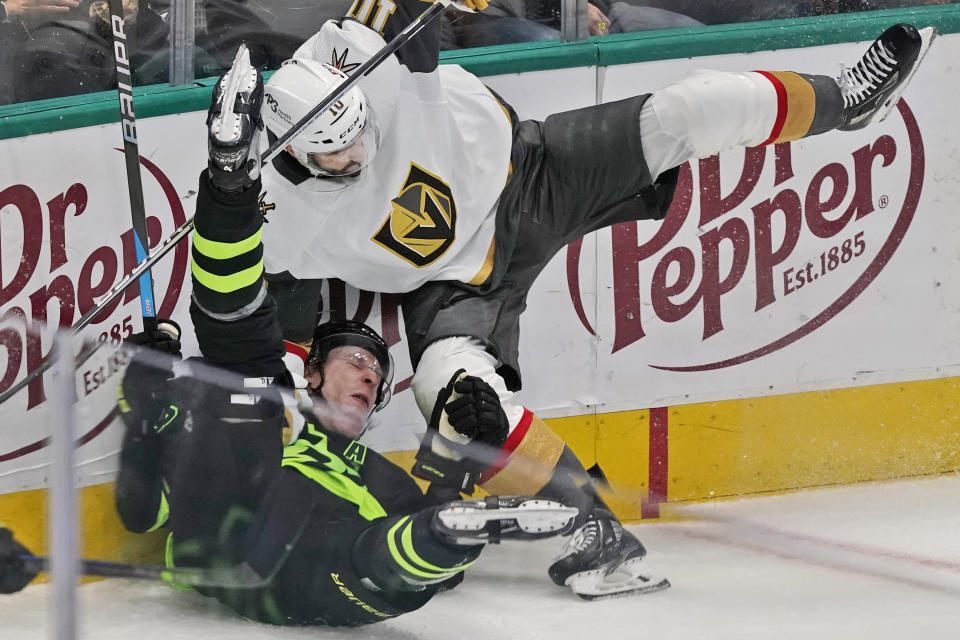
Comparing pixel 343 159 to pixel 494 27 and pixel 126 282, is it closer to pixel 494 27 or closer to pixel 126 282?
pixel 126 282

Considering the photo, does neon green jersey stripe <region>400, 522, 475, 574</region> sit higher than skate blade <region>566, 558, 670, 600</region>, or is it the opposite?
neon green jersey stripe <region>400, 522, 475, 574</region>

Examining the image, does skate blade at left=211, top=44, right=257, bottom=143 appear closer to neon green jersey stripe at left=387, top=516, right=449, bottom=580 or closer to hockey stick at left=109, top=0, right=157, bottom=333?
hockey stick at left=109, top=0, right=157, bottom=333

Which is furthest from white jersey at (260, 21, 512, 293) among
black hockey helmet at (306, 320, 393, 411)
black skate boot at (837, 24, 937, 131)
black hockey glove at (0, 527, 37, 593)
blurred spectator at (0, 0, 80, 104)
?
black hockey glove at (0, 527, 37, 593)

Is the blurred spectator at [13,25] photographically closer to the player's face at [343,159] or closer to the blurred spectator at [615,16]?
the player's face at [343,159]

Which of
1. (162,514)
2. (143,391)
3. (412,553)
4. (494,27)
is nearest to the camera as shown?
(143,391)

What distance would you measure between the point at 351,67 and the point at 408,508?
903 mm

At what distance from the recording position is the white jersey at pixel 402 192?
2.75 metres

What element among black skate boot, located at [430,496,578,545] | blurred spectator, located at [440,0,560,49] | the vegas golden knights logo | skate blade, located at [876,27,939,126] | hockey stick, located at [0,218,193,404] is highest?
blurred spectator, located at [440,0,560,49]

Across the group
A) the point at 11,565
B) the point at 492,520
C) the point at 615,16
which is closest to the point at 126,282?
the point at 11,565

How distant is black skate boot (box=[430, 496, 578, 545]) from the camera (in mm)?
2443

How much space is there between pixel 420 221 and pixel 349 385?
1.24 feet

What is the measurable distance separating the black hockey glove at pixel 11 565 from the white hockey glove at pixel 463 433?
0.90 meters

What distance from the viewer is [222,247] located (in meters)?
2.38

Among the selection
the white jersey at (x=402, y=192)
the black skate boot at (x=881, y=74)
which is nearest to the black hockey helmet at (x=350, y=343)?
the white jersey at (x=402, y=192)
